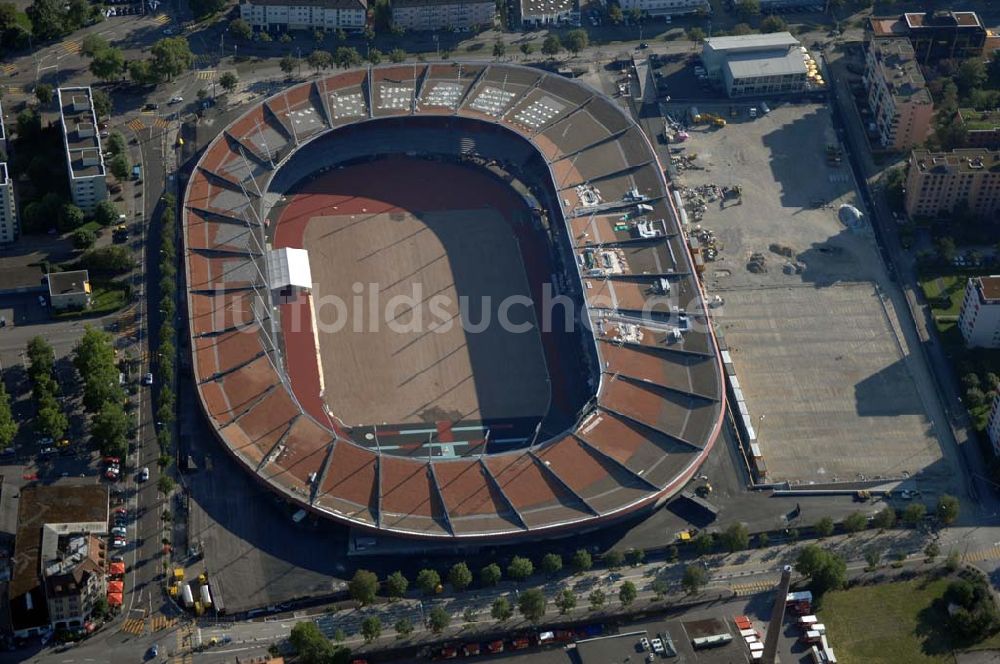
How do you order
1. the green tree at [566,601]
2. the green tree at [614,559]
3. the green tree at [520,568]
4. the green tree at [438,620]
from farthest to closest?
the green tree at [614,559] → the green tree at [520,568] → the green tree at [566,601] → the green tree at [438,620]

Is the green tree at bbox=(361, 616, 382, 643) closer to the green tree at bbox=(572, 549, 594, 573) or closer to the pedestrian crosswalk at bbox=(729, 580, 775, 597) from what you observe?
the green tree at bbox=(572, 549, 594, 573)

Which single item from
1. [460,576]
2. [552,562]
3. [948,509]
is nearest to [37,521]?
[460,576]

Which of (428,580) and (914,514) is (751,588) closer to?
(914,514)

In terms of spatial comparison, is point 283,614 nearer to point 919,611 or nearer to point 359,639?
point 359,639

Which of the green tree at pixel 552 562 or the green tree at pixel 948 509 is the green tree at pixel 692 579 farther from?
the green tree at pixel 948 509

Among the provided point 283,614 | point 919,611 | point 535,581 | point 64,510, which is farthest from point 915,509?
point 64,510

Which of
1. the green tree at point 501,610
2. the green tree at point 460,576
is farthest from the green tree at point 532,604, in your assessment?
the green tree at point 460,576

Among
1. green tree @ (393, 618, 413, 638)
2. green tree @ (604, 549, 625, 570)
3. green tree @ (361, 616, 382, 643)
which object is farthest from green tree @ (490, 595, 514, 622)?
green tree @ (604, 549, 625, 570)
